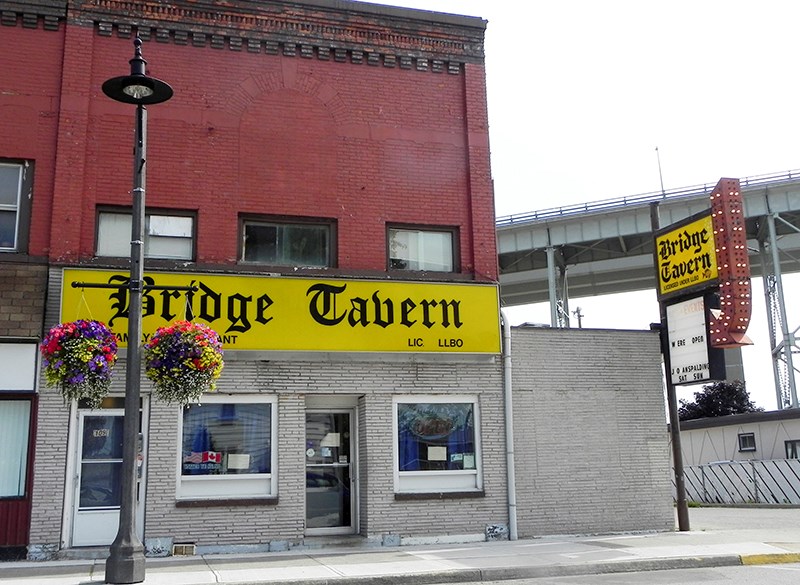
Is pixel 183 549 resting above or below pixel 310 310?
below

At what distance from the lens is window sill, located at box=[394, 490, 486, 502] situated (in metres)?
14.2

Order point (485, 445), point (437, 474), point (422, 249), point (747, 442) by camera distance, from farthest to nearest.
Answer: point (747, 442), point (422, 249), point (485, 445), point (437, 474)

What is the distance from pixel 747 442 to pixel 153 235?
86.9ft

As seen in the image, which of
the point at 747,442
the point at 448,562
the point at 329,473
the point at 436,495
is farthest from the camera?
the point at 747,442

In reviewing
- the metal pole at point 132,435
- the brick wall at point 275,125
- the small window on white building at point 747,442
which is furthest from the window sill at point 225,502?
the small window on white building at point 747,442

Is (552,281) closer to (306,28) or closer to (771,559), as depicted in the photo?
(306,28)

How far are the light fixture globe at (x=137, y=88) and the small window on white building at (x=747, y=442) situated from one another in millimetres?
28422

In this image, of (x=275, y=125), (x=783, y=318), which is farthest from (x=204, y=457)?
(x=783, y=318)

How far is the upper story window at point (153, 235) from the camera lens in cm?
1410

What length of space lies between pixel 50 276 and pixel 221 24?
5.48 metres

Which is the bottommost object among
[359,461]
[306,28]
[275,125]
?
[359,461]

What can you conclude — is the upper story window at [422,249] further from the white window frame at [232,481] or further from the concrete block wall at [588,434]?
the white window frame at [232,481]

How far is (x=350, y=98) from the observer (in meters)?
15.7

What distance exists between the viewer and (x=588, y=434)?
15.4 metres
